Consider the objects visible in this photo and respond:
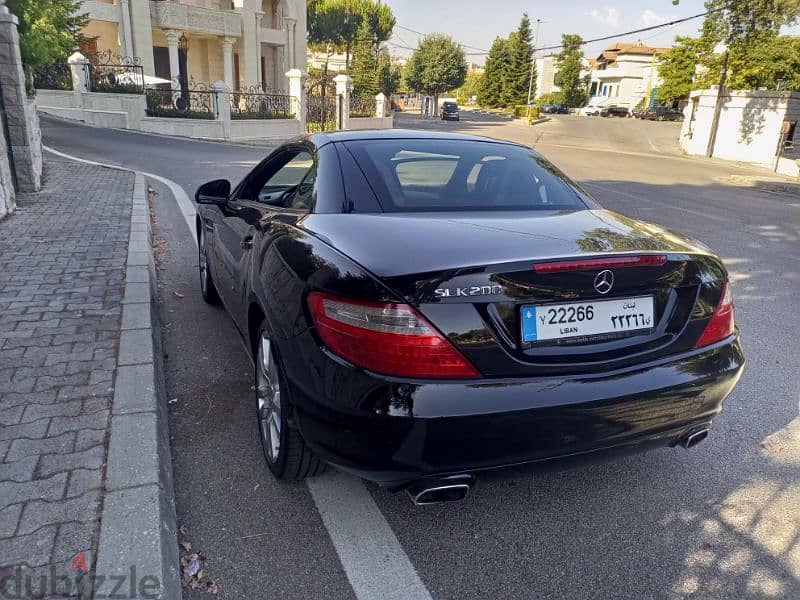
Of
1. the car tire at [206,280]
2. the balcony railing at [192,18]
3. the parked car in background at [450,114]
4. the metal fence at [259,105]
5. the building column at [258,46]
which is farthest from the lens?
the parked car in background at [450,114]

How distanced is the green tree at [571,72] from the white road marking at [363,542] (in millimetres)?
91420

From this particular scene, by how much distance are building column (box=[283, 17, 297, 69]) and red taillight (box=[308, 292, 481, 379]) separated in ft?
131

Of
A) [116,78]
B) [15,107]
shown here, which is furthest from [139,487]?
[116,78]

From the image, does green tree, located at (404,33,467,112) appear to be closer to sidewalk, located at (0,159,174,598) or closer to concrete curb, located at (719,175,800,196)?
concrete curb, located at (719,175,800,196)

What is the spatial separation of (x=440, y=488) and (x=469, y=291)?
71 cm

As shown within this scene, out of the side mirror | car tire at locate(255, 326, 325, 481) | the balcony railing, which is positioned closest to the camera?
car tire at locate(255, 326, 325, 481)

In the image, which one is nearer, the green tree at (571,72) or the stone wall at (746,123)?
the stone wall at (746,123)

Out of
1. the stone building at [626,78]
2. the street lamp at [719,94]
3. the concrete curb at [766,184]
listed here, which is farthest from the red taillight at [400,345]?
the stone building at [626,78]

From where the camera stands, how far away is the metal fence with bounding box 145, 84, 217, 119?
79.3 feet

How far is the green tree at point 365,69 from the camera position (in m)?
50.5

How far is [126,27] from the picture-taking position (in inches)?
1184

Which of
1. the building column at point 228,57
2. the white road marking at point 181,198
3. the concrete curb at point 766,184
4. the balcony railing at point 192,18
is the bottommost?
the white road marking at point 181,198

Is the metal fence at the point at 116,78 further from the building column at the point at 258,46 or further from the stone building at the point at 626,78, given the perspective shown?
the stone building at the point at 626,78

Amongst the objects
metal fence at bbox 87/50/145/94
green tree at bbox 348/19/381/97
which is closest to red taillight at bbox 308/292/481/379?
metal fence at bbox 87/50/145/94
